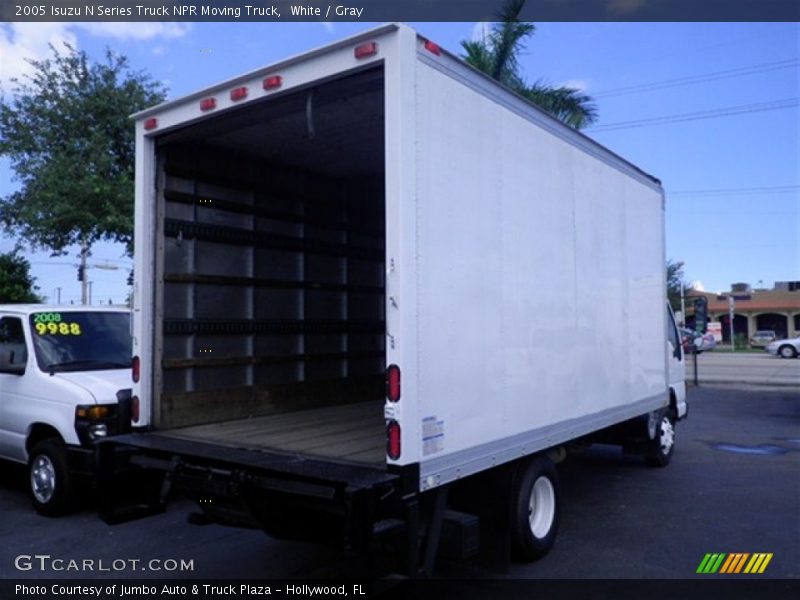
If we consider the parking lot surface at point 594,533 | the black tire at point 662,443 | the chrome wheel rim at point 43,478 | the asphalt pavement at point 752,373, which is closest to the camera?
the parking lot surface at point 594,533

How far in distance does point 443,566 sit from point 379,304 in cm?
381

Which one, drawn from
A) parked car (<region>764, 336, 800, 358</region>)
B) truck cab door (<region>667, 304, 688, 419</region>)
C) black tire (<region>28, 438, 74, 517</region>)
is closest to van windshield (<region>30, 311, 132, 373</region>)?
black tire (<region>28, 438, 74, 517</region>)

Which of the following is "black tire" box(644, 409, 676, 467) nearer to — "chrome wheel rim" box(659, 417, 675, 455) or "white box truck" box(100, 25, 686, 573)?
"chrome wheel rim" box(659, 417, 675, 455)

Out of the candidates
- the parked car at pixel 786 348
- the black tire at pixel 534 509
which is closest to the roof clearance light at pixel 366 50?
the black tire at pixel 534 509

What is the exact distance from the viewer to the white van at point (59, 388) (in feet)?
21.0

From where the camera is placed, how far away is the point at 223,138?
598 cm

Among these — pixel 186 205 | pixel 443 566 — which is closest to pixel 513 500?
pixel 443 566

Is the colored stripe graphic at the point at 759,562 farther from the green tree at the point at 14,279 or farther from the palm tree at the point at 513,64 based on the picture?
the green tree at the point at 14,279

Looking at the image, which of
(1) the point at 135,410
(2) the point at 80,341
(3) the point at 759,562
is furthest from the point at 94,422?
(3) the point at 759,562

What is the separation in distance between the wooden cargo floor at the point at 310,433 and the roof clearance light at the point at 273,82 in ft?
8.05

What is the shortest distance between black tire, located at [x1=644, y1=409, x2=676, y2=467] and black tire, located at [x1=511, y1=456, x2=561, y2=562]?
338 centimetres

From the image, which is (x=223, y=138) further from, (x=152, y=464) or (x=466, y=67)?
(x=152, y=464)

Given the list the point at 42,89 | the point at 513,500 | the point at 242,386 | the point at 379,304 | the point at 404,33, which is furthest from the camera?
the point at 42,89

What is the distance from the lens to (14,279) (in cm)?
2172
